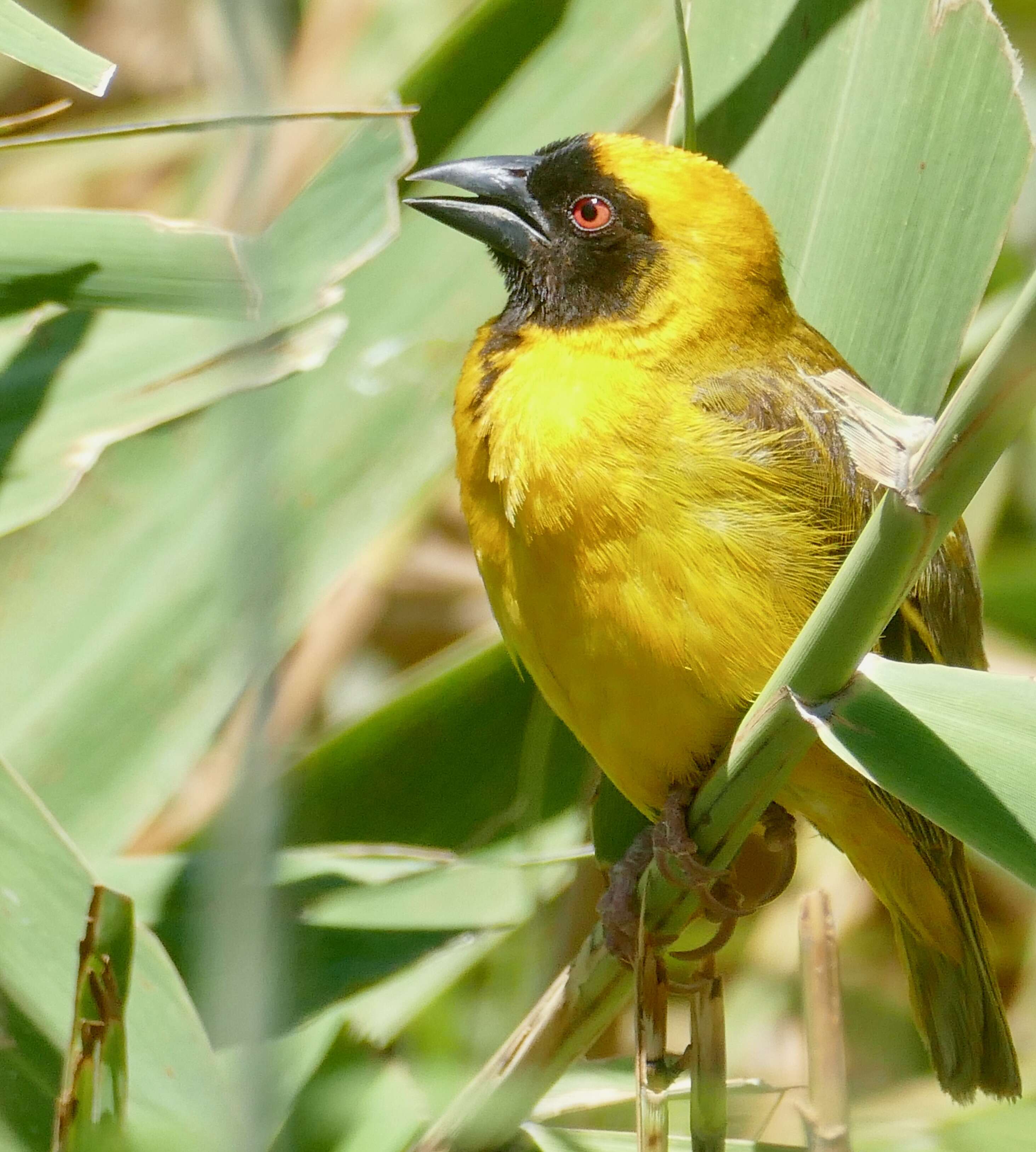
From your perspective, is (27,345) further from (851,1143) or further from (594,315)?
(851,1143)

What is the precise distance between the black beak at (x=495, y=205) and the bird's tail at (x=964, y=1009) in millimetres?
1070

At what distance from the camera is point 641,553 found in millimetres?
1745

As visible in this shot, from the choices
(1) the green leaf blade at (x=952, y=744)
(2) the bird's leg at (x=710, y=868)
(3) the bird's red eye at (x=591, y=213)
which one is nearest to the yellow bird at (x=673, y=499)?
(3) the bird's red eye at (x=591, y=213)

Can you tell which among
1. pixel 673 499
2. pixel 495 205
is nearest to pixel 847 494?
pixel 673 499

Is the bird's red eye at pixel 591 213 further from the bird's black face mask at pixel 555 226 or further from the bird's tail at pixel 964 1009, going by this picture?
the bird's tail at pixel 964 1009

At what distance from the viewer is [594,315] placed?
6.82 feet

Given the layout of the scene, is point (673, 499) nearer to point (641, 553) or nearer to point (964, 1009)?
point (641, 553)

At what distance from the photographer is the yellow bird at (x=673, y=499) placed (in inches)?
69.9

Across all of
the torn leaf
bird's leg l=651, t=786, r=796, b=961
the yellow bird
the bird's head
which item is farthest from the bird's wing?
the torn leaf

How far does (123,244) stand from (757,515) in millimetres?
842

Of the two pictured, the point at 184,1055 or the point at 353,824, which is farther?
the point at 353,824

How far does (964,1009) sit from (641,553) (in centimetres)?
84

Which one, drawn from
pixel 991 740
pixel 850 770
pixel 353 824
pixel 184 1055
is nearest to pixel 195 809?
pixel 353 824

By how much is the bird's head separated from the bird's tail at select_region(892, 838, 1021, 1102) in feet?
2.74
